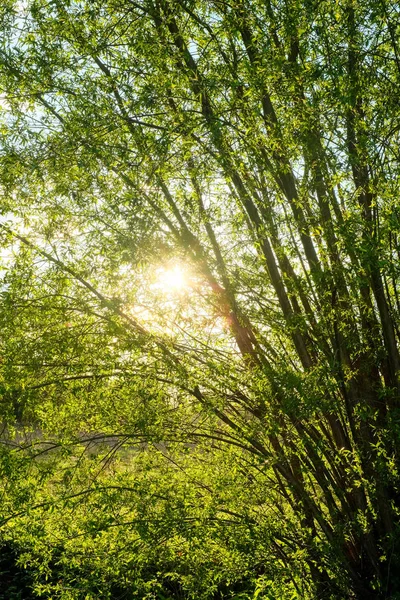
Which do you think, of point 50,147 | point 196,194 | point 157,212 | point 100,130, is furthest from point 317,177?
point 50,147

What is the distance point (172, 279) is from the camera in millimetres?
4012

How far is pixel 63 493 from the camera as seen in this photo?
4.18 m

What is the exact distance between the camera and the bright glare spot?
3934 millimetres

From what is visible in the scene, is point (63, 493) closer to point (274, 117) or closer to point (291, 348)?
point (291, 348)

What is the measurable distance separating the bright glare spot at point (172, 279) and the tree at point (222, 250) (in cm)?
5

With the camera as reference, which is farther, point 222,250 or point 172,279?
point 222,250

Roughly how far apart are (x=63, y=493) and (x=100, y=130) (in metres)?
2.57

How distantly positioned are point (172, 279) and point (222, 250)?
0.74 m

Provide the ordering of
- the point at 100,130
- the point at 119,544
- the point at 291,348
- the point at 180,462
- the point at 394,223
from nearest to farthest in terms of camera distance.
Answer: the point at 394,223 < the point at 100,130 < the point at 119,544 < the point at 291,348 < the point at 180,462

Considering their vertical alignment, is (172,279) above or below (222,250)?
below

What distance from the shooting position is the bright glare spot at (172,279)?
12.9ft

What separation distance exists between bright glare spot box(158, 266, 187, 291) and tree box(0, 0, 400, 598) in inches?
2.0

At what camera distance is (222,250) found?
460 centimetres

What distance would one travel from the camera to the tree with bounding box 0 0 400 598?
3.76 m
